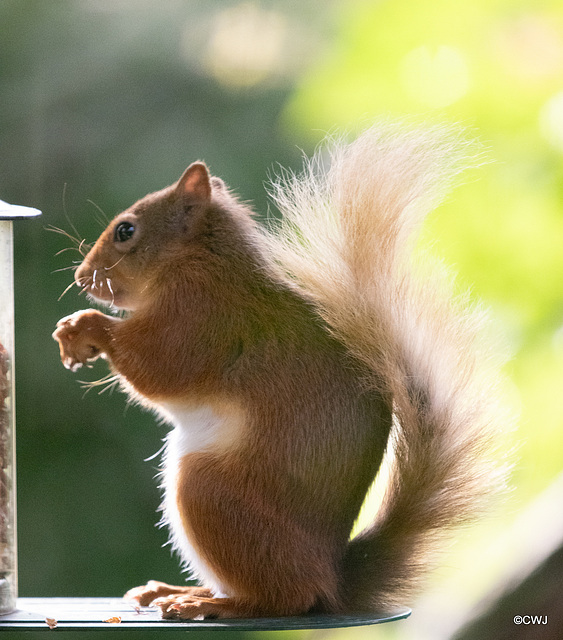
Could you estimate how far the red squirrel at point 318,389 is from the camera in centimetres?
162

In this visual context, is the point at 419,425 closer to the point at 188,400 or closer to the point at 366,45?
the point at 188,400

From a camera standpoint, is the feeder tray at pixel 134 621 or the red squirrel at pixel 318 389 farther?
the red squirrel at pixel 318 389

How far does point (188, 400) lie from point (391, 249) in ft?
1.63

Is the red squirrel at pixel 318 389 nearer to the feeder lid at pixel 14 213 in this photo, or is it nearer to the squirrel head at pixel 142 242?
the squirrel head at pixel 142 242

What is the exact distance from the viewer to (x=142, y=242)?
6.12 feet

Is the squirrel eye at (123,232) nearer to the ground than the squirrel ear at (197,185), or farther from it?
nearer to the ground

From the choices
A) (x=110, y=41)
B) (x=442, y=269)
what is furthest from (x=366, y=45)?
(x=442, y=269)

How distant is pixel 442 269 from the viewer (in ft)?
5.92

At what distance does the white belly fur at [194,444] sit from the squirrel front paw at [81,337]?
179 millimetres

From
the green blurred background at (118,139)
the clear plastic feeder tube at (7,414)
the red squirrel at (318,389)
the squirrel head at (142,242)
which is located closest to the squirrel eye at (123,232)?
the squirrel head at (142,242)

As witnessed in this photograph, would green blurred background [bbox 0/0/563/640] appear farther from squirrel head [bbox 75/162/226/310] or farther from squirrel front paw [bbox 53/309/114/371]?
squirrel front paw [bbox 53/309/114/371]

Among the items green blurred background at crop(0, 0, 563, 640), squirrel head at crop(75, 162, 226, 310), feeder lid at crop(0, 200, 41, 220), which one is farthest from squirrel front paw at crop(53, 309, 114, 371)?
green blurred background at crop(0, 0, 563, 640)

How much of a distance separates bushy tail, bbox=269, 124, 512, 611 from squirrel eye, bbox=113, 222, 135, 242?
0.33 metres

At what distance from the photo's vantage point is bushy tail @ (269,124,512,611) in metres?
1.69
